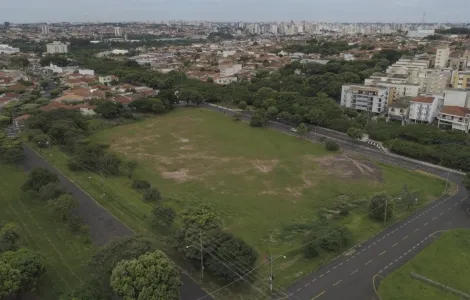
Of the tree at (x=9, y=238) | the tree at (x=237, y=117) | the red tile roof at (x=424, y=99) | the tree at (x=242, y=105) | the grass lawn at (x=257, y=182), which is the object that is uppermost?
the red tile roof at (x=424, y=99)

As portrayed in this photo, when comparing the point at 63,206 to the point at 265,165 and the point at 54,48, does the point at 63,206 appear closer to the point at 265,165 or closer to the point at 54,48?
the point at 265,165

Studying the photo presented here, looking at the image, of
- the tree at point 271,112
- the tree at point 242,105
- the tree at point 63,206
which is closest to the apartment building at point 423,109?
the tree at point 271,112

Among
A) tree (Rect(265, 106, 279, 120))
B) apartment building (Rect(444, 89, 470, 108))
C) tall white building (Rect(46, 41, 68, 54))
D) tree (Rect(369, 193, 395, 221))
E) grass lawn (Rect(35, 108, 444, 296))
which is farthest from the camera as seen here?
tall white building (Rect(46, 41, 68, 54))

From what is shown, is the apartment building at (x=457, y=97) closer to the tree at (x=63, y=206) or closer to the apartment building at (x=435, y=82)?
the apartment building at (x=435, y=82)

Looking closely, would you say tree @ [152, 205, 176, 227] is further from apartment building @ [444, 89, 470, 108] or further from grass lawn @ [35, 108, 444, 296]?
apartment building @ [444, 89, 470, 108]

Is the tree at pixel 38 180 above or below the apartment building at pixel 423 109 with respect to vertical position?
below

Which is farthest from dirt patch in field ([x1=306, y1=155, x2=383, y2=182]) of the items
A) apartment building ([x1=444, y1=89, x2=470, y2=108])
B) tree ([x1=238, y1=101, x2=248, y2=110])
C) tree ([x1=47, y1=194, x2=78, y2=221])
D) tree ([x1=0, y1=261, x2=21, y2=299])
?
A: tree ([x1=0, y1=261, x2=21, y2=299])
